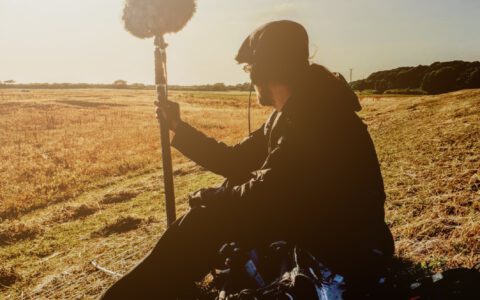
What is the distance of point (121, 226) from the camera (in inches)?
250

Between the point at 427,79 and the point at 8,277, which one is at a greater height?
the point at 427,79

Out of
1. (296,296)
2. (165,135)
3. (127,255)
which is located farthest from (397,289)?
(127,255)

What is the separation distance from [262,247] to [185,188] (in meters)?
6.62

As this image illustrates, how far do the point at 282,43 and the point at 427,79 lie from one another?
64255 millimetres

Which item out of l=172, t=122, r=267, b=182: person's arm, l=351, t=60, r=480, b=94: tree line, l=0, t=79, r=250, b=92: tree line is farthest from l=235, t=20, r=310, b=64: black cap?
l=0, t=79, r=250, b=92: tree line

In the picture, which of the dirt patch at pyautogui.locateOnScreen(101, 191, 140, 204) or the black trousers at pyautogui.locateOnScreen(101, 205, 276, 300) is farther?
the dirt patch at pyautogui.locateOnScreen(101, 191, 140, 204)

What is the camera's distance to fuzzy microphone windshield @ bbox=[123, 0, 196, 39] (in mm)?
3342

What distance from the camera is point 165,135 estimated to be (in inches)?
131

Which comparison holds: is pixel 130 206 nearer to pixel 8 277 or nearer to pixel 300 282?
pixel 8 277

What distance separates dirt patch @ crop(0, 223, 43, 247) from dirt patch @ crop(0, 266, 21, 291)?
1588 mm

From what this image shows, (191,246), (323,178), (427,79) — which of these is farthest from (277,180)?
(427,79)

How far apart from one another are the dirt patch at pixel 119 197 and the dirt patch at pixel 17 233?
1820 mm

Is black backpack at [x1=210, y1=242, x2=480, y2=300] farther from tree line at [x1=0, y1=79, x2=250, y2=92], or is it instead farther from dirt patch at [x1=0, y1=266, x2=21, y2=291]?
tree line at [x1=0, y1=79, x2=250, y2=92]

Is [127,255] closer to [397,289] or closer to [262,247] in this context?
[262,247]
